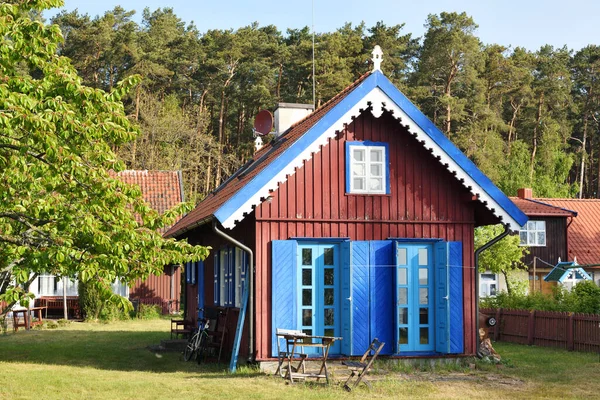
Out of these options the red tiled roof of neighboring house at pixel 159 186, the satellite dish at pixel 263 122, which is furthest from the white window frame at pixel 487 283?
the satellite dish at pixel 263 122

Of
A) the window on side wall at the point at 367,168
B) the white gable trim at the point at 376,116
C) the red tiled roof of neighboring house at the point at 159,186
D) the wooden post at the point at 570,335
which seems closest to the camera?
the white gable trim at the point at 376,116

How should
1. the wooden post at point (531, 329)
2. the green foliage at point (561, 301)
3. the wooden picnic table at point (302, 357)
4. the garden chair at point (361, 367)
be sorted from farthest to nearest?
the wooden post at point (531, 329) → the green foliage at point (561, 301) → the wooden picnic table at point (302, 357) → the garden chair at point (361, 367)

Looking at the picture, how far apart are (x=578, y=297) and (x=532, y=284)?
16.7m

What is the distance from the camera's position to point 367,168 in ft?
52.8

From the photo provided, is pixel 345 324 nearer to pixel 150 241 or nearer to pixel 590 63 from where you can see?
pixel 150 241

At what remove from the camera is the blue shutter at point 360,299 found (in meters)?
15.4

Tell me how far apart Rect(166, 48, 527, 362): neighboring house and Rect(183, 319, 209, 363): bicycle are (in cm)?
127

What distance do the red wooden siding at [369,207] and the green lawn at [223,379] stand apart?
4.57 feet

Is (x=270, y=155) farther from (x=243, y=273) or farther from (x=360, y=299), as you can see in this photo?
(x=360, y=299)

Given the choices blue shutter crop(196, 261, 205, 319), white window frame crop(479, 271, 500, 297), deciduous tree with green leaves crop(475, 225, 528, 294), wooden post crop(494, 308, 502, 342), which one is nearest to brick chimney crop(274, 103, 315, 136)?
blue shutter crop(196, 261, 205, 319)

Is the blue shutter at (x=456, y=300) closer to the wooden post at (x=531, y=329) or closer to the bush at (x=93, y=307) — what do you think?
the wooden post at (x=531, y=329)

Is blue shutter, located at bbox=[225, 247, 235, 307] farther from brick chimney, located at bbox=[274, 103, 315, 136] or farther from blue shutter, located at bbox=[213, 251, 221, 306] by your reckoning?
brick chimney, located at bbox=[274, 103, 315, 136]

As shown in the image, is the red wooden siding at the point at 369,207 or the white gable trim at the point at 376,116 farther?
the red wooden siding at the point at 369,207

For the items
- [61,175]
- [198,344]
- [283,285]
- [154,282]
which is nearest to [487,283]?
[154,282]
